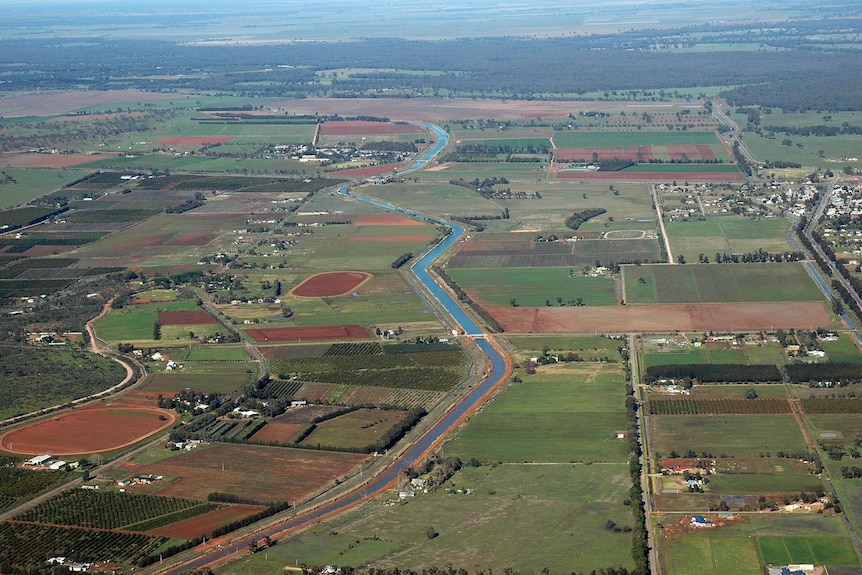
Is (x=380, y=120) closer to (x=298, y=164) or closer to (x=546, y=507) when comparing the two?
(x=298, y=164)

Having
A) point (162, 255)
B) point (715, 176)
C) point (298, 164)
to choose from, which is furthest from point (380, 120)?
point (162, 255)

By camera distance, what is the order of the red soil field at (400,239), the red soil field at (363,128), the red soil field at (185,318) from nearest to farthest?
the red soil field at (185,318)
the red soil field at (400,239)
the red soil field at (363,128)

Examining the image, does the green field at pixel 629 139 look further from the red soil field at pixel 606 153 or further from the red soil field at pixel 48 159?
the red soil field at pixel 48 159

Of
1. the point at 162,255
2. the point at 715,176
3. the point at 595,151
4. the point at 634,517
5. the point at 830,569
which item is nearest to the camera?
the point at 830,569

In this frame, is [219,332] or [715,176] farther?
[715,176]

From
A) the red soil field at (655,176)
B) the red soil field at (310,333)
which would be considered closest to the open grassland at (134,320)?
the red soil field at (310,333)

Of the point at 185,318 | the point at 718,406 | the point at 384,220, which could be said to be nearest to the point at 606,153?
the point at 384,220
